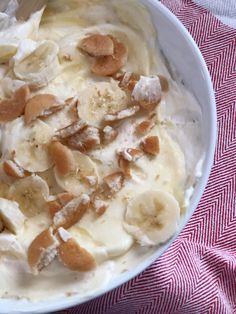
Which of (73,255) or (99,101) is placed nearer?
(73,255)

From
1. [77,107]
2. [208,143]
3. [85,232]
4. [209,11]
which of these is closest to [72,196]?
[85,232]

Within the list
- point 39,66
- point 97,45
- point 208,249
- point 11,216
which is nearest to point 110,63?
point 97,45

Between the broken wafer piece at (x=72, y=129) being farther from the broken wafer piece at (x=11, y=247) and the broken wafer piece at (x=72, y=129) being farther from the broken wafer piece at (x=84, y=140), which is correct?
the broken wafer piece at (x=11, y=247)

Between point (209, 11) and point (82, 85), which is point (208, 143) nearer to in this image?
point (82, 85)

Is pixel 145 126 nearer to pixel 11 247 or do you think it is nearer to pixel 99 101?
pixel 99 101

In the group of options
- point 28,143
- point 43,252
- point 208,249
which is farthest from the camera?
point 208,249

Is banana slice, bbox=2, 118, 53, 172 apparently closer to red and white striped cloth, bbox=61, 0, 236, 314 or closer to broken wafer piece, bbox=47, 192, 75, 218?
broken wafer piece, bbox=47, 192, 75, 218
